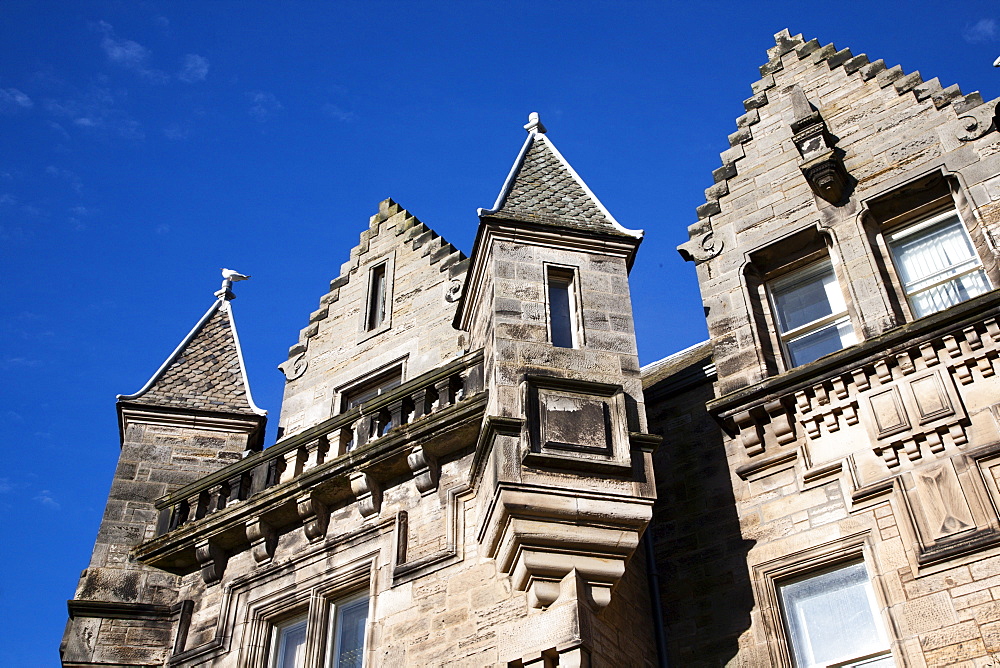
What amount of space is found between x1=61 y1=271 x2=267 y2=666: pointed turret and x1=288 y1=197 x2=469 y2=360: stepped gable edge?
4.19 ft

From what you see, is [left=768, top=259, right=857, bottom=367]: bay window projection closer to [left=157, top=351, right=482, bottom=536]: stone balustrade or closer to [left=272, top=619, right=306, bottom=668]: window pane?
[left=157, top=351, right=482, bottom=536]: stone balustrade

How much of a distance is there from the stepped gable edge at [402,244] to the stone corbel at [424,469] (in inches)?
173

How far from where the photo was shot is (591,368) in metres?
10.4

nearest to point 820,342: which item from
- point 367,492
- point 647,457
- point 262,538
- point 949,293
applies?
point 949,293

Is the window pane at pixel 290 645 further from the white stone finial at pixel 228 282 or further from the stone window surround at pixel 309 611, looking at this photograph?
the white stone finial at pixel 228 282

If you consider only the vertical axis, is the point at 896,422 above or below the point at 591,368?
below

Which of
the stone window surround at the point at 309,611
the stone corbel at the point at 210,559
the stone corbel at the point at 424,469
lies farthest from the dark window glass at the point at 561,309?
the stone corbel at the point at 210,559

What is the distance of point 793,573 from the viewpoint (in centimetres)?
995

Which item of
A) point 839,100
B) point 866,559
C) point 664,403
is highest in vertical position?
point 839,100

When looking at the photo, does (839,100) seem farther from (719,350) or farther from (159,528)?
(159,528)

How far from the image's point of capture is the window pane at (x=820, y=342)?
1156 cm

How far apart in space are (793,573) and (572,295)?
3.55m

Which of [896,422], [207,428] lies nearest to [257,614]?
[207,428]

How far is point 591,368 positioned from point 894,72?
6.05 meters
